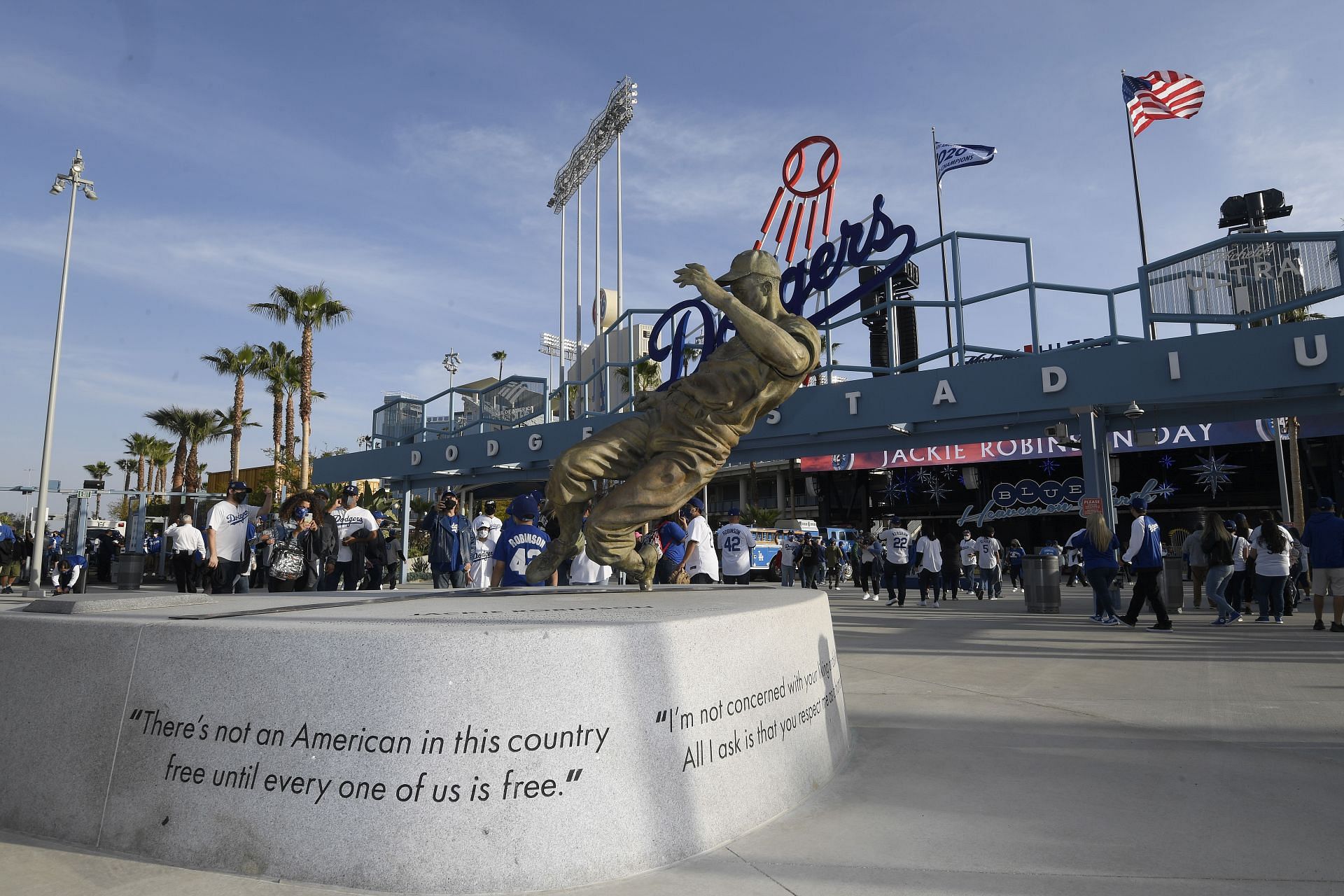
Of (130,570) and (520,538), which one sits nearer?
(520,538)

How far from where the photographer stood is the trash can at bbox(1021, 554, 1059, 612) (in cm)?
1329

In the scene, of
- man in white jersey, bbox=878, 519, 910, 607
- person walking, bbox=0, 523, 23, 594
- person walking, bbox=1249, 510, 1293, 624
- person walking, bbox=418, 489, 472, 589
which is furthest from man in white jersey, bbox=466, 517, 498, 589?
person walking, bbox=0, 523, 23, 594

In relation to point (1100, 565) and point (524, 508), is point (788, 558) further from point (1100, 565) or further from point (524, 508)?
point (524, 508)

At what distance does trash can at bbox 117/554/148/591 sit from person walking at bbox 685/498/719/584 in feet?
49.7

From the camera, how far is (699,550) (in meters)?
8.97

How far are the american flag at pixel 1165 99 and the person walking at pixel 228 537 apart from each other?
18.9m

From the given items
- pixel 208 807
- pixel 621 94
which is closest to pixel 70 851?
pixel 208 807

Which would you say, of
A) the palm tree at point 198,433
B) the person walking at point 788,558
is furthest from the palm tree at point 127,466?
the person walking at point 788,558

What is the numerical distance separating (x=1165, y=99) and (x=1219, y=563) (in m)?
12.3

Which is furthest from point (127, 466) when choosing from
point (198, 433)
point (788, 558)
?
point (788, 558)

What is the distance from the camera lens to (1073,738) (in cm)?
464

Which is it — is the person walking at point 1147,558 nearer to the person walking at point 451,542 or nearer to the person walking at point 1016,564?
the person walking at point 451,542

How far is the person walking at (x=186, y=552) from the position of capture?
400 inches

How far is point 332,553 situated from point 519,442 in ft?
36.3
